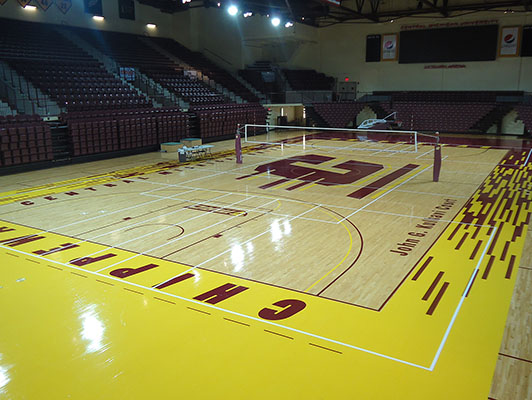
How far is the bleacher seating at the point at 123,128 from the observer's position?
1705 centimetres

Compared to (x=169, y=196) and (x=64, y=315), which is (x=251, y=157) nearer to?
(x=169, y=196)

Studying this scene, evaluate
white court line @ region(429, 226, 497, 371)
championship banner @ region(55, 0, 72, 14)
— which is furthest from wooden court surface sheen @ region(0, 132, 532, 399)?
championship banner @ region(55, 0, 72, 14)

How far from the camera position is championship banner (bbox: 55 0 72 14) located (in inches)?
949

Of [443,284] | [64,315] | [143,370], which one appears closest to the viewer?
[143,370]

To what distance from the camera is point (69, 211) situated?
10188 millimetres

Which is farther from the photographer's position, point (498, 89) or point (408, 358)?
point (498, 89)

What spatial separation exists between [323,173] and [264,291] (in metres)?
8.58

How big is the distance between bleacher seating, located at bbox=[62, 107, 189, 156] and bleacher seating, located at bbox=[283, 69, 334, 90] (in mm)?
11740

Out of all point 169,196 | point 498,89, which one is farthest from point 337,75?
point 169,196

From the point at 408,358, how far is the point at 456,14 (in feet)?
92.9

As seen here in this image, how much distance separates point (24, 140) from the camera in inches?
595

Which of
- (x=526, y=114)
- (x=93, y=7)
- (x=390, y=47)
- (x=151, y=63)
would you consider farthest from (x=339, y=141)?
(x=93, y=7)

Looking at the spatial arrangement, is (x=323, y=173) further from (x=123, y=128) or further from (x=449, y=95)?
(x=449, y=95)

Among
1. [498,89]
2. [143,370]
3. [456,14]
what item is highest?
[456,14]
